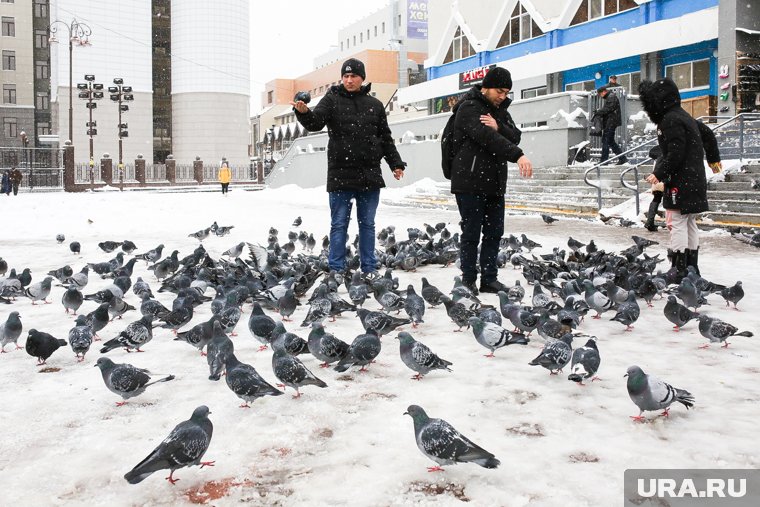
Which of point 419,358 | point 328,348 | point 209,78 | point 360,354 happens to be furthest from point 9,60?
point 419,358

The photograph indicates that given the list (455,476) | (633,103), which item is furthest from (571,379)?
(633,103)

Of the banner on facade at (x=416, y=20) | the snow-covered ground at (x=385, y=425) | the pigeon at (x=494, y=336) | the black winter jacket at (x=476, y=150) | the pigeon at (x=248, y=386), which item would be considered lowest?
the snow-covered ground at (x=385, y=425)

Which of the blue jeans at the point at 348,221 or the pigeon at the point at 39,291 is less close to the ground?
the blue jeans at the point at 348,221

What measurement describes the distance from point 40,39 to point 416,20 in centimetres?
4302

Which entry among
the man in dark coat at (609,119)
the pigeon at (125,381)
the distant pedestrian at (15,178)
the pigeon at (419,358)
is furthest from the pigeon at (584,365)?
the distant pedestrian at (15,178)

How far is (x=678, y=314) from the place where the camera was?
16.5ft

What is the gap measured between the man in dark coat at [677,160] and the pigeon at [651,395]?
3.75 metres

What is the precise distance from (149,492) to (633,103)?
19.5 meters

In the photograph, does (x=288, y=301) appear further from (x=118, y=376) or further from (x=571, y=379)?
(x=571, y=379)

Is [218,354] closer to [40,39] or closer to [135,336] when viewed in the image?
[135,336]

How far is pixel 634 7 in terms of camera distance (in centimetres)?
2817

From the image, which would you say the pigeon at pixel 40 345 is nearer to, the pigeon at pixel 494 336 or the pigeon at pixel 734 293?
the pigeon at pixel 494 336

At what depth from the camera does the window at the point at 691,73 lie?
992 inches

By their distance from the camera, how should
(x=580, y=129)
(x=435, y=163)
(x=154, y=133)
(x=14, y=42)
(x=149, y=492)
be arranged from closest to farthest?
(x=149, y=492)
(x=580, y=129)
(x=435, y=163)
(x=154, y=133)
(x=14, y=42)
